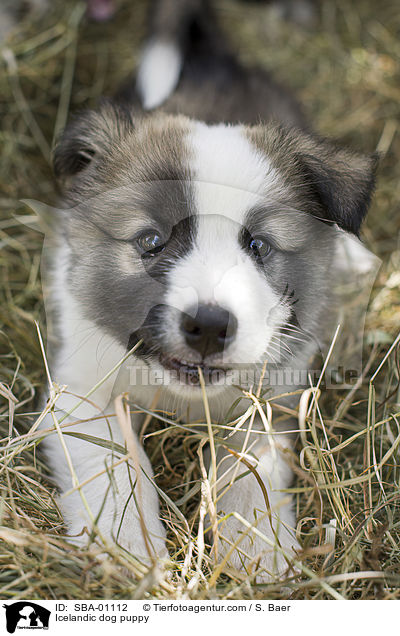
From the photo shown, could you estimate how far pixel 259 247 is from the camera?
1781 millimetres

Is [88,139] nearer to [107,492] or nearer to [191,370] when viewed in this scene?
[191,370]

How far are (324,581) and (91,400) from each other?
0.88 metres

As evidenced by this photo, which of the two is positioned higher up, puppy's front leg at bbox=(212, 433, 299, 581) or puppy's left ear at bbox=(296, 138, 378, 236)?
puppy's left ear at bbox=(296, 138, 378, 236)

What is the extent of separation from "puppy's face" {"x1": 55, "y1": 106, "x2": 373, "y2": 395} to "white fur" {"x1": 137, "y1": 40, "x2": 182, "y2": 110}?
0.61m

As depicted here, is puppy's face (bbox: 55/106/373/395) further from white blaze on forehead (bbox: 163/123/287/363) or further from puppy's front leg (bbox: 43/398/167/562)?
puppy's front leg (bbox: 43/398/167/562)

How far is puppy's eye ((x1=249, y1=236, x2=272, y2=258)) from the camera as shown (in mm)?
1755

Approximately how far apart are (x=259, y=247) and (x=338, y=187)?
1.23ft

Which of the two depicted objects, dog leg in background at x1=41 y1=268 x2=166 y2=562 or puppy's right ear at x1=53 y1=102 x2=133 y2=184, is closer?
dog leg in background at x1=41 y1=268 x2=166 y2=562

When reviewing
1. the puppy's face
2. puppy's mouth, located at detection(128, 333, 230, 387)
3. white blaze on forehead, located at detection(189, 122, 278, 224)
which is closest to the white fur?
the puppy's face

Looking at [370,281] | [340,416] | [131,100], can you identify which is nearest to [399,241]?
[370,281]

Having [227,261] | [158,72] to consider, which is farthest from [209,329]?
[158,72]

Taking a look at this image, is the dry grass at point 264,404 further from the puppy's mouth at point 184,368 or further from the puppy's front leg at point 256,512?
the puppy's mouth at point 184,368
